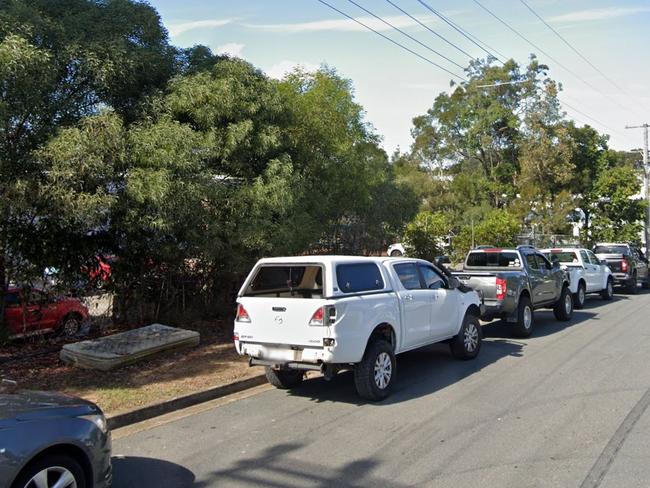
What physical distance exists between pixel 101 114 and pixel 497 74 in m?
33.5

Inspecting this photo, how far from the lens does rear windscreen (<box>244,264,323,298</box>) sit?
25.3 ft

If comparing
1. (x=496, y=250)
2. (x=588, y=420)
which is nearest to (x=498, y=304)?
(x=496, y=250)

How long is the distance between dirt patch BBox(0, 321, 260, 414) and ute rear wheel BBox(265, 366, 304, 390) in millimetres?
499

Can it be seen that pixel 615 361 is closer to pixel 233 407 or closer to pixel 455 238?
pixel 233 407

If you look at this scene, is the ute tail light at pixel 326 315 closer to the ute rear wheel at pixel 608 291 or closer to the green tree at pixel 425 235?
the green tree at pixel 425 235

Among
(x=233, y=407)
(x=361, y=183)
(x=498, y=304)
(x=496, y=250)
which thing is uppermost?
(x=361, y=183)

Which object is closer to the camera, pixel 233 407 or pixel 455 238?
pixel 233 407

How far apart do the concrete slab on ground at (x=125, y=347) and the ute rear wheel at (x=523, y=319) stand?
6320mm

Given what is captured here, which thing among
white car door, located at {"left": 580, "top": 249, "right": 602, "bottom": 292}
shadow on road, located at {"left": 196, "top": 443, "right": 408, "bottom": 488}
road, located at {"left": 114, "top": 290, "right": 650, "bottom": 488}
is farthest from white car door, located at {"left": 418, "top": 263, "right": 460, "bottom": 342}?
white car door, located at {"left": 580, "top": 249, "right": 602, "bottom": 292}

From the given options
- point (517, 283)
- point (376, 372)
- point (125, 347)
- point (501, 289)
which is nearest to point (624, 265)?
point (517, 283)

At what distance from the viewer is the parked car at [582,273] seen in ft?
53.2

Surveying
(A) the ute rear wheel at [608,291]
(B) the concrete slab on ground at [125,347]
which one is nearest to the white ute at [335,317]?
(B) the concrete slab on ground at [125,347]

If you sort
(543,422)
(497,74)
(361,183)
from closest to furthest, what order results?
(543,422) < (361,183) < (497,74)

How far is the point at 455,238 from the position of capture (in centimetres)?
2325
